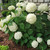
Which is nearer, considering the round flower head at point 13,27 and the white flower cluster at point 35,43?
the white flower cluster at point 35,43

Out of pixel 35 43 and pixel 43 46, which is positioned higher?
pixel 35 43

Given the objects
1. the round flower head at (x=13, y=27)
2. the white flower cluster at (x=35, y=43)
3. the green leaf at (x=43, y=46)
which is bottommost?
the green leaf at (x=43, y=46)

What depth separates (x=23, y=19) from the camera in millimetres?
2621

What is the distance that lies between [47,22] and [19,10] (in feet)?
2.26

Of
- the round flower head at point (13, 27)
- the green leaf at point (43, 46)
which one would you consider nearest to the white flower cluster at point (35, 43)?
the green leaf at point (43, 46)

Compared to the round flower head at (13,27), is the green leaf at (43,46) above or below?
below

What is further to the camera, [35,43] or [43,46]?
[43,46]

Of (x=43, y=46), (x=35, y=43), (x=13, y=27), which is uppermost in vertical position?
(x=13, y=27)

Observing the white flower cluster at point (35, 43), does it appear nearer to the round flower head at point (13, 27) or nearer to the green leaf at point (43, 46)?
the green leaf at point (43, 46)

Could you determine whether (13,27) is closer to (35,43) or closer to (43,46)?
(35,43)

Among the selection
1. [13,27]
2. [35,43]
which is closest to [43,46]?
[35,43]

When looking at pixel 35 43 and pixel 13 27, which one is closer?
pixel 35 43

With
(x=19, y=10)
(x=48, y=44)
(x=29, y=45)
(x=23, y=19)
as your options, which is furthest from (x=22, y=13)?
(x=48, y=44)

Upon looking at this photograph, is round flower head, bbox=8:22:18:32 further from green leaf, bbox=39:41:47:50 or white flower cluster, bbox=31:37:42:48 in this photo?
green leaf, bbox=39:41:47:50
